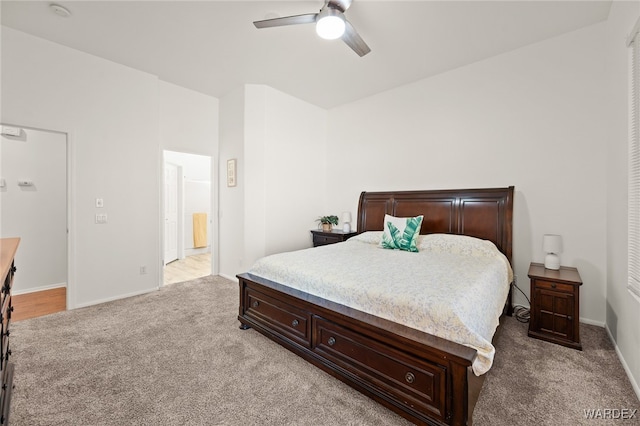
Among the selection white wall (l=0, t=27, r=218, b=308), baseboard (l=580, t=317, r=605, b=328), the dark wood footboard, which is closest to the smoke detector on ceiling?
white wall (l=0, t=27, r=218, b=308)

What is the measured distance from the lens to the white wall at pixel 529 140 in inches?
110

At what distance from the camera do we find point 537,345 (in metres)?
2.40

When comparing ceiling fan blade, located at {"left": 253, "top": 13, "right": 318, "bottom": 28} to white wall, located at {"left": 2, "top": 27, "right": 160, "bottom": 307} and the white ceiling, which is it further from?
white wall, located at {"left": 2, "top": 27, "right": 160, "bottom": 307}

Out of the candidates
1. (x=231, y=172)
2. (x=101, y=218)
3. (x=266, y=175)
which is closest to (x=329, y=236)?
(x=266, y=175)

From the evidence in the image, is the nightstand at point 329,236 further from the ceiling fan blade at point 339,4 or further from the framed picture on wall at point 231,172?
the ceiling fan blade at point 339,4

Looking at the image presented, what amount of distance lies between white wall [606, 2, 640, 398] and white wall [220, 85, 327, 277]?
3.83 metres

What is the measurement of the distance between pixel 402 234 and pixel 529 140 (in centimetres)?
183

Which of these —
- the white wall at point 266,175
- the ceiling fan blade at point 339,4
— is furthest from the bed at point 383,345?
the ceiling fan blade at point 339,4

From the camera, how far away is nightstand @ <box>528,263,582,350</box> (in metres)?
2.36

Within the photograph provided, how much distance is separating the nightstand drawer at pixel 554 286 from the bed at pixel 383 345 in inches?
22.0

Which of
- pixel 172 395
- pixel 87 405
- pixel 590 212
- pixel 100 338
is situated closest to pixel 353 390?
pixel 172 395

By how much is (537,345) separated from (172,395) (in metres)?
3.00

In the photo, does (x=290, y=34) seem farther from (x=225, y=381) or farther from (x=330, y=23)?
(x=225, y=381)

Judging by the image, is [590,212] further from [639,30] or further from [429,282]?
[429,282]
